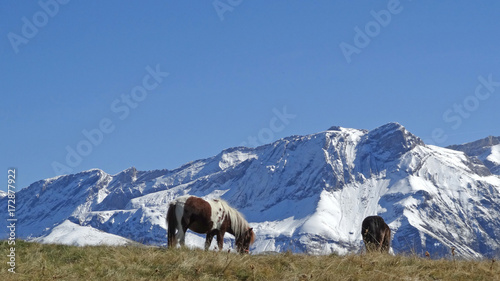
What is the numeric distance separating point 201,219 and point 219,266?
6950 millimetres

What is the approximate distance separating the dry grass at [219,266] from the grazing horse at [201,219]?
389cm

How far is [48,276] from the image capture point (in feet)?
52.7

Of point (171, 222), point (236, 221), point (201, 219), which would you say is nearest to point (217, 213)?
point (201, 219)

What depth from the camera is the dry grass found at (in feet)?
53.1

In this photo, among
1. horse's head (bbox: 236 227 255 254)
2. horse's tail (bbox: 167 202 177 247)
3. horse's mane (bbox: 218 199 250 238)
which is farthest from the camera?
horse's head (bbox: 236 227 255 254)

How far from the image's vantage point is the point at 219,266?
16.7 metres

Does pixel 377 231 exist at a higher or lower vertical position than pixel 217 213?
lower

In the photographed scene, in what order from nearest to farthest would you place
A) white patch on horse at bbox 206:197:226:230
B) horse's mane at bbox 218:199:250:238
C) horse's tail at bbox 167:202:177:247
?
horse's tail at bbox 167:202:177:247
white patch on horse at bbox 206:197:226:230
horse's mane at bbox 218:199:250:238

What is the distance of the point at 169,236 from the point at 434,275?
31.2ft

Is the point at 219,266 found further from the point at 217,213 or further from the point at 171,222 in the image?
the point at 217,213

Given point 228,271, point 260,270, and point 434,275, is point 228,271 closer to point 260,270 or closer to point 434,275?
point 260,270

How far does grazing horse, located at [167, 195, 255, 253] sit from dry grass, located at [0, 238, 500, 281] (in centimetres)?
389

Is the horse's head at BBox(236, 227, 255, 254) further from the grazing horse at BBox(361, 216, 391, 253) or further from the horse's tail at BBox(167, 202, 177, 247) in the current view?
the grazing horse at BBox(361, 216, 391, 253)

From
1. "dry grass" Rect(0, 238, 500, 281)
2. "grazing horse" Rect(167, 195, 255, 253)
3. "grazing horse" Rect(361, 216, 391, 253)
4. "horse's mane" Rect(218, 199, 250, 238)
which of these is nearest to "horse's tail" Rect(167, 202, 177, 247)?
"grazing horse" Rect(167, 195, 255, 253)
